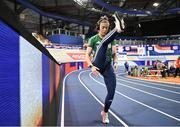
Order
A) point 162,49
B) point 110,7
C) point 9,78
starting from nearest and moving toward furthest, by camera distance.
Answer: point 9,78
point 110,7
point 162,49

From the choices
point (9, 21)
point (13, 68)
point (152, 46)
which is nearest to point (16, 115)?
point (13, 68)

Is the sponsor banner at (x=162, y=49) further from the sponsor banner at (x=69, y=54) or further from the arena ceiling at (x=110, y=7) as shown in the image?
the sponsor banner at (x=69, y=54)

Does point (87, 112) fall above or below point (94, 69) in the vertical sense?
below

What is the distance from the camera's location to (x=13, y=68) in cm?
176

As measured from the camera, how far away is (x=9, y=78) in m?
1.64

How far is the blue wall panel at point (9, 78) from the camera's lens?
1.48 meters

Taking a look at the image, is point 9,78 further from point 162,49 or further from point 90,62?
point 162,49

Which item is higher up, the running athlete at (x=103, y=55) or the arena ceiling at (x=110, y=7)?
the arena ceiling at (x=110, y=7)

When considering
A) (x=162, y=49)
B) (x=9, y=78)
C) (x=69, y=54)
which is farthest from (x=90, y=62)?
(x=162, y=49)

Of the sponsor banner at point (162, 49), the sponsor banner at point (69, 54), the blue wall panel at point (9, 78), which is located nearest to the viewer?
the blue wall panel at point (9, 78)

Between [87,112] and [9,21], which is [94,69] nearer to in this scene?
[87,112]

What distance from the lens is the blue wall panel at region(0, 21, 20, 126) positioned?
148 cm

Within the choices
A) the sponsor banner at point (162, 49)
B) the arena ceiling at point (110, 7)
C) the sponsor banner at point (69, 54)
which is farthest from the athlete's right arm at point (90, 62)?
the sponsor banner at point (162, 49)

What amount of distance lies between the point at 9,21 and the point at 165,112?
6105 millimetres
